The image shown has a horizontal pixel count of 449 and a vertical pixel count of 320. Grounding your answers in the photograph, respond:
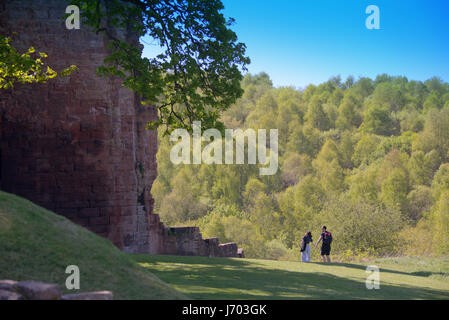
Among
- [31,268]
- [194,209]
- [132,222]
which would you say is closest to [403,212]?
[194,209]

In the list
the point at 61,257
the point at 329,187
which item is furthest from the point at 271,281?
the point at 329,187

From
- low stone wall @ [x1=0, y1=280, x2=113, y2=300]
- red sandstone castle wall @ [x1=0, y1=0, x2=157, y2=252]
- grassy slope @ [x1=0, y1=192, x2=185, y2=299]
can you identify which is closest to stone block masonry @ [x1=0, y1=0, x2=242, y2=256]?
red sandstone castle wall @ [x1=0, y1=0, x2=157, y2=252]

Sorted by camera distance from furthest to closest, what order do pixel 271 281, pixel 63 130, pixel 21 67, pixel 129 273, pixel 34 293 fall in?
pixel 63 130 < pixel 21 67 < pixel 271 281 < pixel 129 273 < pixel 34 293

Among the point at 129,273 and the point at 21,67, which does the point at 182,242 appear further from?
the point at 129,273

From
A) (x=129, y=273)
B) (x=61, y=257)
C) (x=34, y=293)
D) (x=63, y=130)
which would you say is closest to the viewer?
(x=34, y=293)

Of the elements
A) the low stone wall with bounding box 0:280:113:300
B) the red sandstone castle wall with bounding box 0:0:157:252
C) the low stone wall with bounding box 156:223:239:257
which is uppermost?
the red sandstone castle wall with bounding box 0:0:157:252

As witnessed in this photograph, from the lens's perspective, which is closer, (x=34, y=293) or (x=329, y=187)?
(x=34, y=293)

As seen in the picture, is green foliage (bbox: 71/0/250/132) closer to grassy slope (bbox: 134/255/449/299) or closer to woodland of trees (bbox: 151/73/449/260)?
grassy slope (bbox: 134/255/449/299)

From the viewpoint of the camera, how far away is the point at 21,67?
1192 cm

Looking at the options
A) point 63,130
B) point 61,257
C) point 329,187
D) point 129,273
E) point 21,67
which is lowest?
point 129,273

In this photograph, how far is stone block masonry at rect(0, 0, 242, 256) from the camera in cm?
1309

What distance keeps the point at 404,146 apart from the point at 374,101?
32.8m

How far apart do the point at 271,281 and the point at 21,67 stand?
7596 mm

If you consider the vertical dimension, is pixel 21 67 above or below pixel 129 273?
above
